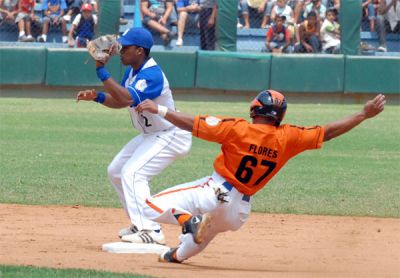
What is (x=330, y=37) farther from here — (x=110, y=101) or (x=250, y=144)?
(x=250, y=144)

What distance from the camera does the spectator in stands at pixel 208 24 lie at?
1927 cm

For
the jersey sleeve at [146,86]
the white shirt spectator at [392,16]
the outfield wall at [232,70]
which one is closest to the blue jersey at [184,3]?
the outfield wall at [232,70]

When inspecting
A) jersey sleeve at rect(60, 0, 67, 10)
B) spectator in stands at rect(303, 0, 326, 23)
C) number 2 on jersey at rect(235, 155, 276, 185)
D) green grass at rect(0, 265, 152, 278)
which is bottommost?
jersey sleeve at rect(60, 0, 67, 10)

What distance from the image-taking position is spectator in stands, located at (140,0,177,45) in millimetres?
19500

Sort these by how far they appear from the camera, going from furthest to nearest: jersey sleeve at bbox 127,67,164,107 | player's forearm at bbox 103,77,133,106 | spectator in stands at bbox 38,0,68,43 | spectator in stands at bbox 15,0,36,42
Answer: spectator in stands at bbox 38,0,68,43 < spectator in stands at bbox 15,0,36,42 < jersey sleeve at bbox 127,67,164,107 < player's forearm at bbox 103,77,133,106

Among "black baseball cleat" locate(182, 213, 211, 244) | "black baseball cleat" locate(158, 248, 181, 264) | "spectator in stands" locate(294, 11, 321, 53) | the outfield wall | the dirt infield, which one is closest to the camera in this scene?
"black baseball cleat" locate(182, 213, 211, 244)

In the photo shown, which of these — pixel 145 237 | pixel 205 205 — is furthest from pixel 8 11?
pixel 205 205

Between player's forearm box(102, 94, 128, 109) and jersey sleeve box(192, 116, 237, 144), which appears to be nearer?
jersey sleeve box(192, 116, 237, 144)

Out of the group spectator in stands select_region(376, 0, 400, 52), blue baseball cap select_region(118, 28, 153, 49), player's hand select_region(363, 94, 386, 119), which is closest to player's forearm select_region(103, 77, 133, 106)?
blue baseball cap select_region(118, 28, 153, 49)

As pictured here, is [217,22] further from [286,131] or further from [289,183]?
[286,131]

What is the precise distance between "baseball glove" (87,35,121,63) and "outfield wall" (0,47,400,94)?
38.9 ft

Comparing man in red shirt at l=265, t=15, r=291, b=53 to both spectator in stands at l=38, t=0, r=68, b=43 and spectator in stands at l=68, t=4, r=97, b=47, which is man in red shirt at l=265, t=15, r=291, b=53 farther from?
spectator in stands at l=38, t=0, r=68, b=43

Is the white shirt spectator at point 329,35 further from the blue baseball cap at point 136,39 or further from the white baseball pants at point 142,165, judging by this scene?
the blue baseball cap at point 136,39

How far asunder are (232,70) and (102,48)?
12.2 m
